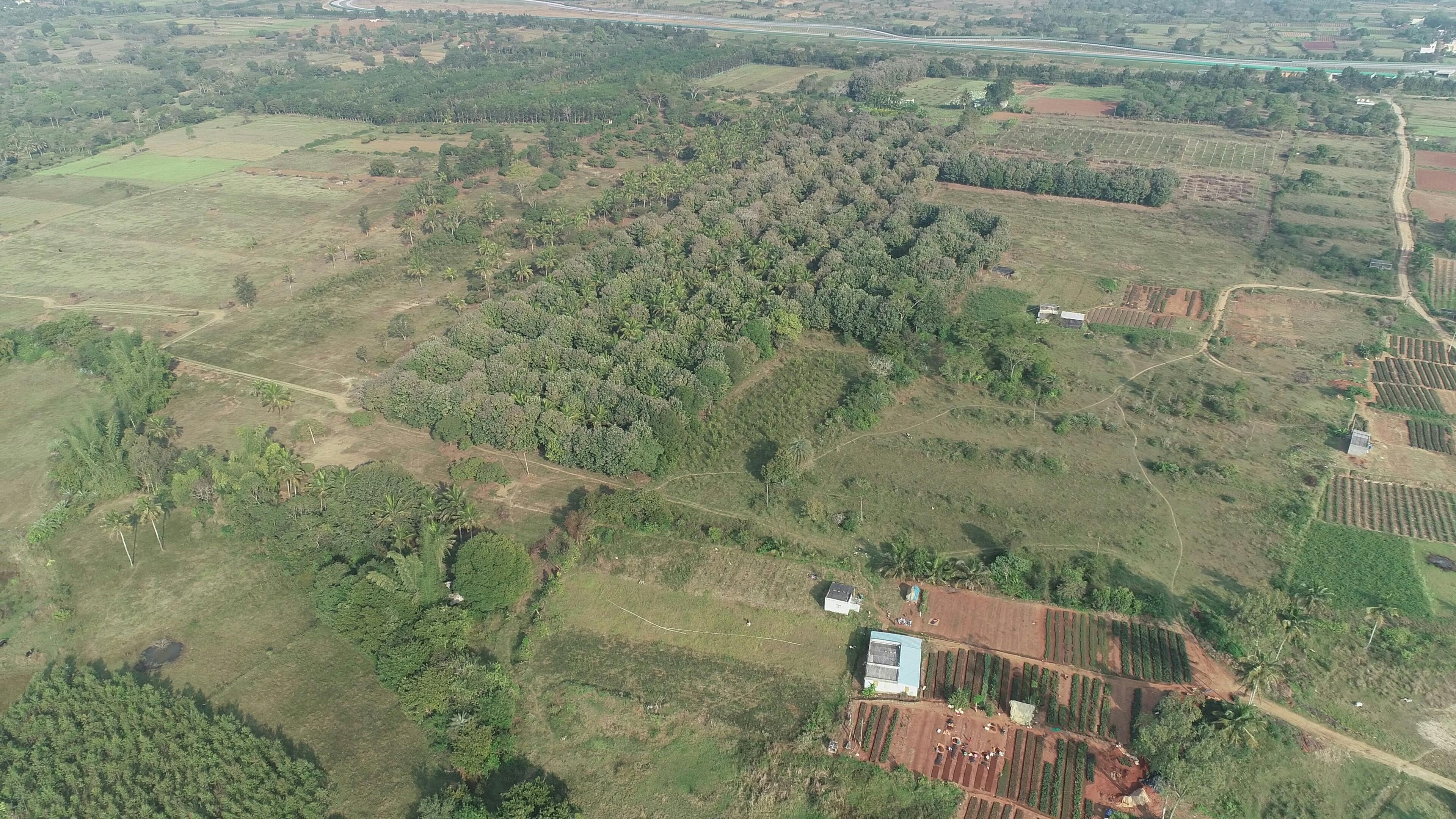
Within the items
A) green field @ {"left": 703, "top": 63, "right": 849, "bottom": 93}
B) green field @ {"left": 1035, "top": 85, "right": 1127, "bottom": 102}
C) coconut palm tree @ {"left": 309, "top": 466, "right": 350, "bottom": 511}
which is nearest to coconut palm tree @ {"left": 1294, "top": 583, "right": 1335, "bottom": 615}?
coconut palm tree @ {"left": 309, "top": 466, "right": 350, "bottom": 511}

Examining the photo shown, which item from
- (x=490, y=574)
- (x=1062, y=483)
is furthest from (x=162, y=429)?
(x=1062, y=483)

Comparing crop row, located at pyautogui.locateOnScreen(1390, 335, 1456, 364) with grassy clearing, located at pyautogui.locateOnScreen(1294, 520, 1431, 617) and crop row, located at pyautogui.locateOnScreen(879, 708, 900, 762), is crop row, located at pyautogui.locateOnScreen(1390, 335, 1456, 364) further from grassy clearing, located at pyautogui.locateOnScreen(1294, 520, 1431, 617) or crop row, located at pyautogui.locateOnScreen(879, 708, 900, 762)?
crop row, located at pyautogui.locateOnScreen(879, 708, 900, 762)

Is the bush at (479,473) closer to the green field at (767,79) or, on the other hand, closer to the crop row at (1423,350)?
the crop row at (1423,350)

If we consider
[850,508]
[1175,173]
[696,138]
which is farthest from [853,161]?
[850,508]

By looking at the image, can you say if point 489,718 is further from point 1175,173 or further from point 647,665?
point 1175,173

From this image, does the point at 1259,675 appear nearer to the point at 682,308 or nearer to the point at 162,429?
the point at 682,308
